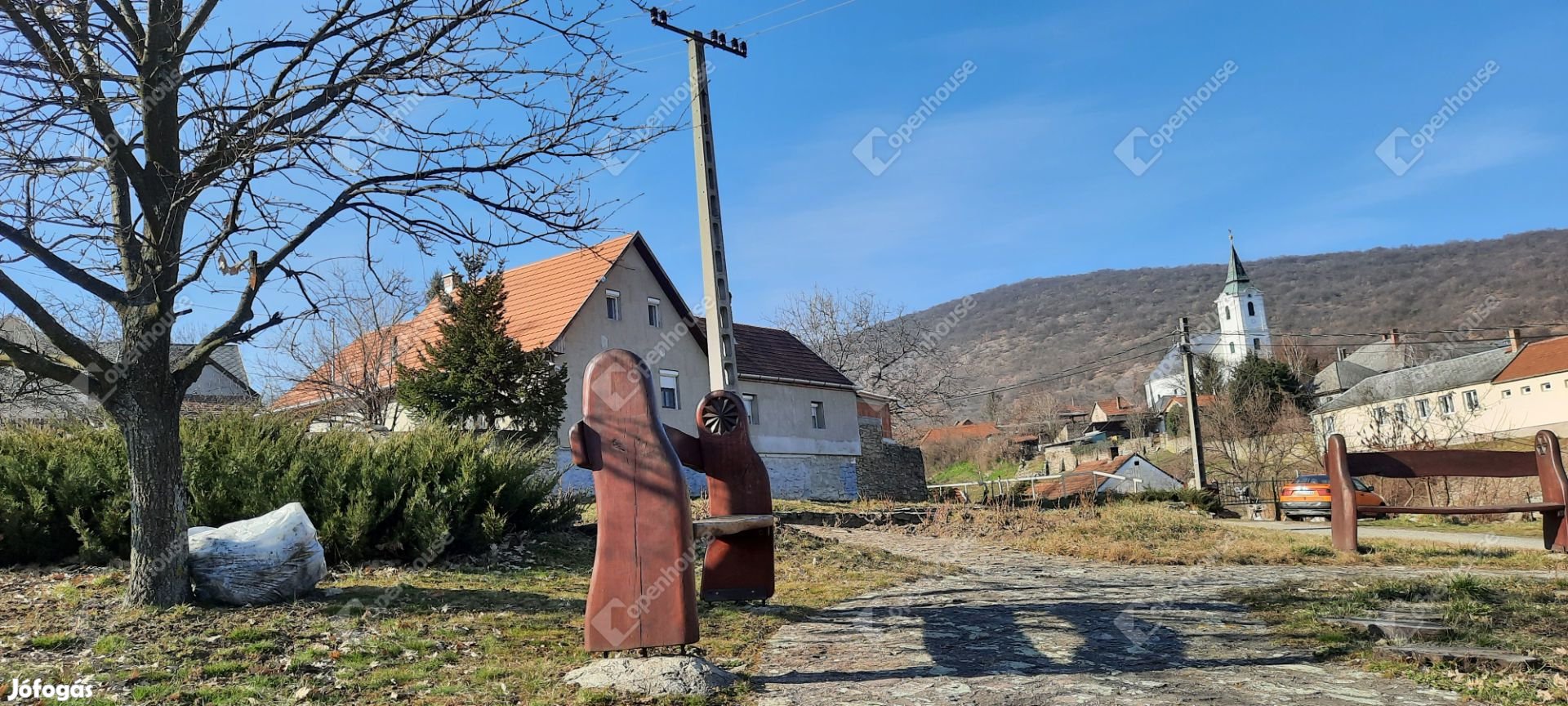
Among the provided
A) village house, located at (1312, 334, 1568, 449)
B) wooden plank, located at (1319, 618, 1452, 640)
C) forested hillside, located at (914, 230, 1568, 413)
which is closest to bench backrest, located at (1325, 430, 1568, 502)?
wooden plank, located at (1319, 618, 1452, 640)

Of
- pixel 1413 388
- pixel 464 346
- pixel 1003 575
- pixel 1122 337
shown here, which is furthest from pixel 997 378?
pixel 1003 575

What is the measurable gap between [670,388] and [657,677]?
26.5 metres

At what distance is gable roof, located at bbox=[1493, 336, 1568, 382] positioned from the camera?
49594 millimetres

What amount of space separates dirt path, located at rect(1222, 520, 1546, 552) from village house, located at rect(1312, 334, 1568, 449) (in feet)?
99.9

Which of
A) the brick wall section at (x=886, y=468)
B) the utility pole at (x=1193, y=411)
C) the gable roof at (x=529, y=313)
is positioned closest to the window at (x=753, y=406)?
the gable roof at (x=529, y=313)

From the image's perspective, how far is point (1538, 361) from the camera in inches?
2005

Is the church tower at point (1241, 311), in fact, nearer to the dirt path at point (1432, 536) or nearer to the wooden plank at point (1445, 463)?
the dirt path at point (1432, 536)

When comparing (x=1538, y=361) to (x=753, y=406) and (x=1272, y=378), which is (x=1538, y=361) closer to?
(x=1272, y=378)

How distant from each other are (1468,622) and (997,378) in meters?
104

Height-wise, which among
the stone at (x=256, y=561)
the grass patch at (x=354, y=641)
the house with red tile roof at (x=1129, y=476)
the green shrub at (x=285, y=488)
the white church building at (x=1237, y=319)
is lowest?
the house with red tile roof at (x=1129, y=476)

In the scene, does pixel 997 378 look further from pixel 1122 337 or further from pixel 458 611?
pixel 458 611

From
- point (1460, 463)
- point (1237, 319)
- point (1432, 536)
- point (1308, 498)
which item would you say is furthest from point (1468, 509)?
point (1237, 319)

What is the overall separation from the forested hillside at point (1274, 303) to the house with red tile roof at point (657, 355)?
6462 cm

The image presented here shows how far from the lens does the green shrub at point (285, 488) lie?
8578 mm
